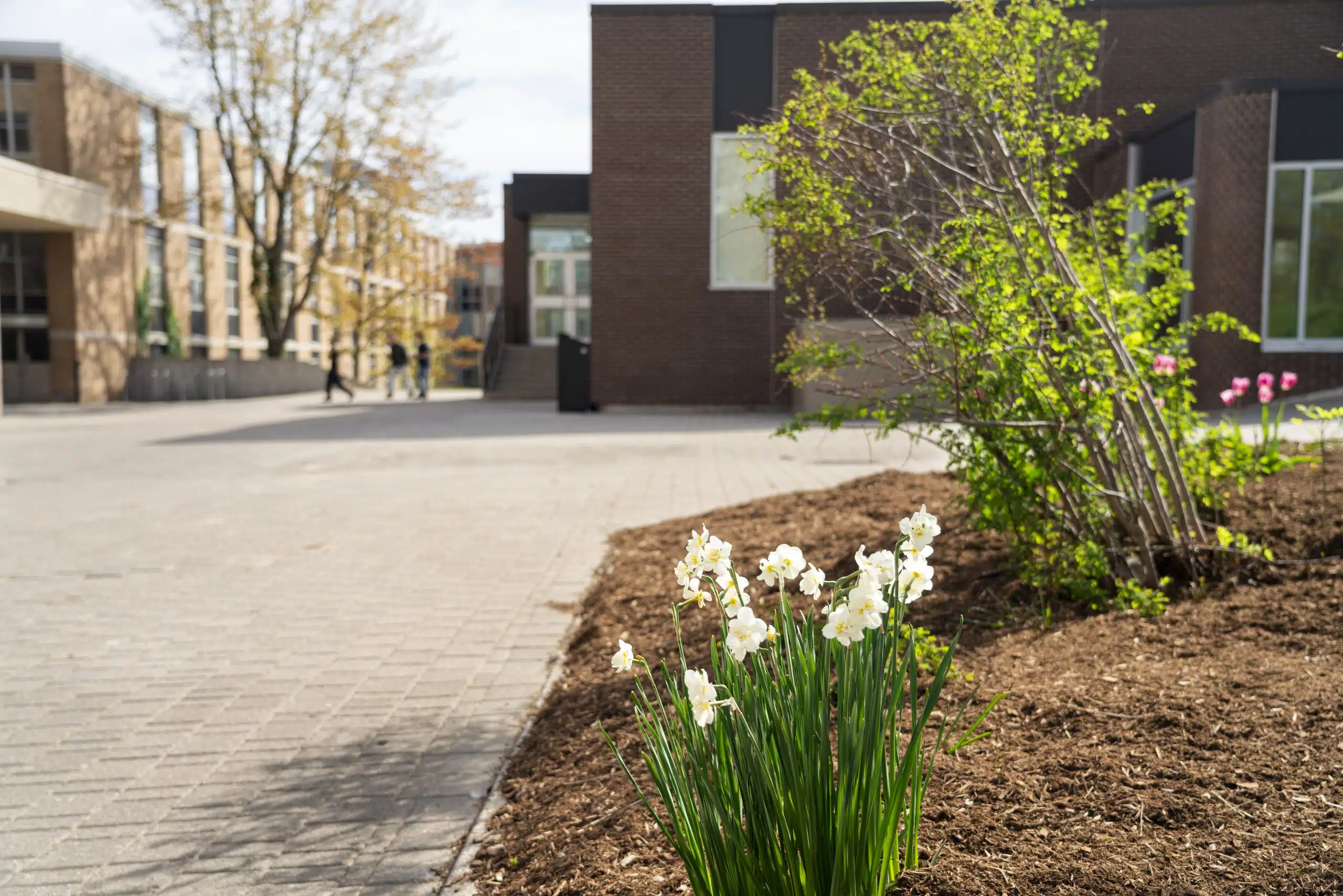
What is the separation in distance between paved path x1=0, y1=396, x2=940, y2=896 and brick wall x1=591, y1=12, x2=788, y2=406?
9603mm

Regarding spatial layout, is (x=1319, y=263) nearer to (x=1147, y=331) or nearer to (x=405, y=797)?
(x=1147, y=331)

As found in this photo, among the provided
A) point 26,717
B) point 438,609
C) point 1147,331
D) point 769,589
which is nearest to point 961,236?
point 1147,331

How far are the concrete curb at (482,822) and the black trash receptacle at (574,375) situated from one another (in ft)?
64.9

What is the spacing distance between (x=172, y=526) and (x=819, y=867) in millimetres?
8537

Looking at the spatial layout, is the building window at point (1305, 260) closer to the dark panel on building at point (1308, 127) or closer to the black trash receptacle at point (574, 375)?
the dark panel on building at point (1308, 127)

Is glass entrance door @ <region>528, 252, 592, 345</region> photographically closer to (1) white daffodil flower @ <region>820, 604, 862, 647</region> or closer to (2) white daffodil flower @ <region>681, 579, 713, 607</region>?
(2) white daffodil flower @ <region>681, 579, 713, 607</region>

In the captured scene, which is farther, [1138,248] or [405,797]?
[1138,248]

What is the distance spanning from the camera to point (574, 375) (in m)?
24.8

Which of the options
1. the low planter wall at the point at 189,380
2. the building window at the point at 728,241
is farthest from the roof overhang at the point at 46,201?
the building window at the point at 728,241

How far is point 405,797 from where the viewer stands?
3.82m

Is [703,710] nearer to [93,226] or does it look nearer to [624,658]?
[624,658]

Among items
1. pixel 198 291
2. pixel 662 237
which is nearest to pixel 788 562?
pixel 662 237

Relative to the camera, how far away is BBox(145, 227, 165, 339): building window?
137ft

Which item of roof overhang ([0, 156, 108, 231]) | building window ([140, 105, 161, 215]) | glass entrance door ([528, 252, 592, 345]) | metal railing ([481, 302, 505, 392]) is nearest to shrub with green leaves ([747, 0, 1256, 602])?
metal railing ([481, 302, 505, 392])
